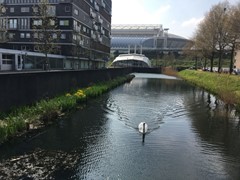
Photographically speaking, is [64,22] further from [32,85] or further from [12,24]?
[32,85]

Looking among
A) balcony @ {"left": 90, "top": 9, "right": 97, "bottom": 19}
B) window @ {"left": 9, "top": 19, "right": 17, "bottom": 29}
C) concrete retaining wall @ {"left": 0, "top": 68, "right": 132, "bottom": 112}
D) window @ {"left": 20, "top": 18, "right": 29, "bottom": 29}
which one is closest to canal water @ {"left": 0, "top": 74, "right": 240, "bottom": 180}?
concrete retaining wall @ {"left": 0, "top": 68, "right": 132, "bottom": 112}

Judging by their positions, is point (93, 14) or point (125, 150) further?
point (93, 14)

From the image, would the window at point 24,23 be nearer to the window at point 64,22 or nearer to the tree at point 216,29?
the window at point 64,22

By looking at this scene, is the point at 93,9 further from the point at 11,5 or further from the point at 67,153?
the point at 67,153

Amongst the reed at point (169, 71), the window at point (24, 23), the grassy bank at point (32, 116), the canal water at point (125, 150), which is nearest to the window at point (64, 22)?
the window at point (24, 23)

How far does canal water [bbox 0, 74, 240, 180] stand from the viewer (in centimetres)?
1239

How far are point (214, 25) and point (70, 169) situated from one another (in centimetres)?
4989

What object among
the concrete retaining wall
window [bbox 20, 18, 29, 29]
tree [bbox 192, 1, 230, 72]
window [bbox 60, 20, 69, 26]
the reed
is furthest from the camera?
the reed

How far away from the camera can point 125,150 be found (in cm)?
1548

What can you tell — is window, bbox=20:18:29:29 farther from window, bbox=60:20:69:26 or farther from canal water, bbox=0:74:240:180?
canal water, bbox=0:74:240:180

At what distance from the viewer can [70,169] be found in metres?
12.5

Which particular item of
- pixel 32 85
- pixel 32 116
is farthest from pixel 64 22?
pixel 32 116

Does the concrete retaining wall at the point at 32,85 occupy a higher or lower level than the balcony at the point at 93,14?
lower

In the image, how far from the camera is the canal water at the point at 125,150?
12391 millimetres
